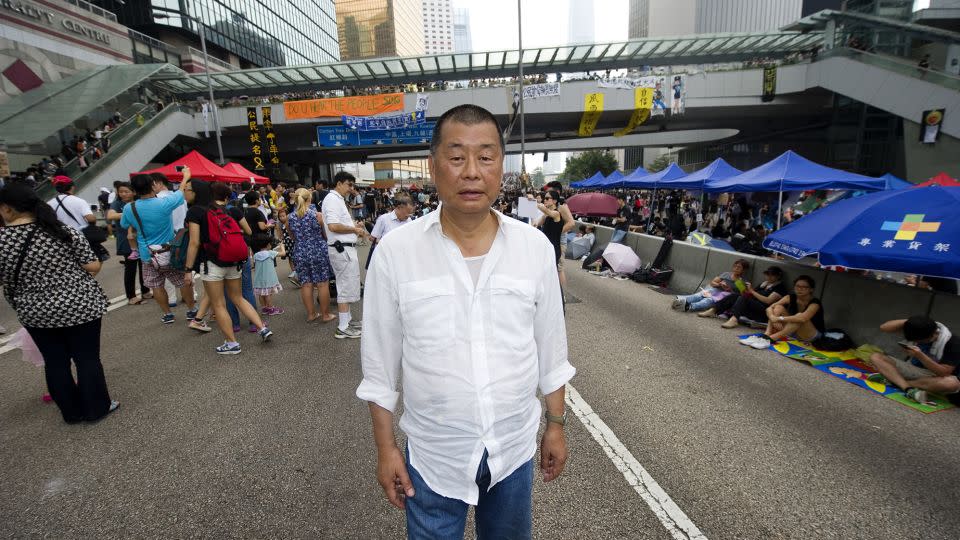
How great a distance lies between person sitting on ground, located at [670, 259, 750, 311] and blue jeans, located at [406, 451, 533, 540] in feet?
21.4

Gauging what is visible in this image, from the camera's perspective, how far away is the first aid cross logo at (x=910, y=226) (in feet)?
14.6

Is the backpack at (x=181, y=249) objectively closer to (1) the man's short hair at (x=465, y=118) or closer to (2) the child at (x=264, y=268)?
(2) the child at (x=264, y=268)

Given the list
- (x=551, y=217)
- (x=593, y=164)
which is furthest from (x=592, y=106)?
(x=593, y=164)

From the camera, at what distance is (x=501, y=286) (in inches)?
52.2

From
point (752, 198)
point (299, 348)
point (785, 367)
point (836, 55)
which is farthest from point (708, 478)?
point (836, 55)

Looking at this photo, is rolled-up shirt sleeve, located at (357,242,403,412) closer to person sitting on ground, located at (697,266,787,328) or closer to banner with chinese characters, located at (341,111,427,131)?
person sitting on ground, located at (697,266,787,328)

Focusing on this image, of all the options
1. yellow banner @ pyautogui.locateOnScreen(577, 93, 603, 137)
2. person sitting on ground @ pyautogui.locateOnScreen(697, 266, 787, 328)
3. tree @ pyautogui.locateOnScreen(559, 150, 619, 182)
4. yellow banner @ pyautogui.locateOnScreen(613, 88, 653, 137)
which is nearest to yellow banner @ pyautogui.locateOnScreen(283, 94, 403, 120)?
yellow banner @ pyautogui.locateOnScreen(577, 93, 603, 137)

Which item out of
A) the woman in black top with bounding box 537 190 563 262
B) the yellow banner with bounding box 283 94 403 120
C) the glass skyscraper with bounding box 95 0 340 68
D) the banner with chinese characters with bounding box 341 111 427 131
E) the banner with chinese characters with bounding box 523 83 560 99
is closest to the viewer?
the woman in black top with bounding box 537 190 563 262

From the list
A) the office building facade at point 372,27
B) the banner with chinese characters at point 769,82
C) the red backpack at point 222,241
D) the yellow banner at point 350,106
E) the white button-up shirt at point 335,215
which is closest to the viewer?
the red backpack at point 222,241

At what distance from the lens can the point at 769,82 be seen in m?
22.9

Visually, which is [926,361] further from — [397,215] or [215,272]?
[215,272]

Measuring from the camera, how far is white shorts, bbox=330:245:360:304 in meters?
5.65

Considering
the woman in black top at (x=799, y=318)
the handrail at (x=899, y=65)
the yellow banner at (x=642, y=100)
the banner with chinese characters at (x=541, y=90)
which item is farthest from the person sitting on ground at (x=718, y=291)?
the yellow banner at (x=642, y=100)

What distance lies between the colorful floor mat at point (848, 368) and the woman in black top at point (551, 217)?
3011 mm
